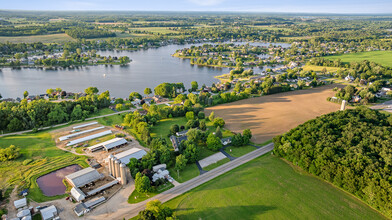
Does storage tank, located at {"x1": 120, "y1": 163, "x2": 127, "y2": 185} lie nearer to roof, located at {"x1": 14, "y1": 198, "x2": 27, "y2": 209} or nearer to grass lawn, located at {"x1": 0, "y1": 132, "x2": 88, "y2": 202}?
grass lawn, located at {"x1": 0, "y1": 132, "x2": 88, "y2": 202}

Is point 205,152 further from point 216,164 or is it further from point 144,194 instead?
point 144,194

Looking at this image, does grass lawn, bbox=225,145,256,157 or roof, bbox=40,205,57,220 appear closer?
roof, bbox=40,205,57,220

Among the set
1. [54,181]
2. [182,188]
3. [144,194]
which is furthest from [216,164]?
[54,181]

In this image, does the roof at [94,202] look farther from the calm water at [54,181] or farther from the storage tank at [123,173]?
the calm water at [54,181]

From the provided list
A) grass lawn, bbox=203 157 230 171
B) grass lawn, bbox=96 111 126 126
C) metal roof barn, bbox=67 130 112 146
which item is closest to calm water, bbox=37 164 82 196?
metal roof barn, bbox=67 130 112 146

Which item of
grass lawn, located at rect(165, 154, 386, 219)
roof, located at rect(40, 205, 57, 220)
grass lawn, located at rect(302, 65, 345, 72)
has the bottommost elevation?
grass lawn, located at rect(165, 154, 386, 219)

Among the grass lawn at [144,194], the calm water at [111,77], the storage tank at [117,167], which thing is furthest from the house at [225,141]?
the calm water at [111,77]

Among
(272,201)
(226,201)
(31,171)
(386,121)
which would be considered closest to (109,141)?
(31,171)
